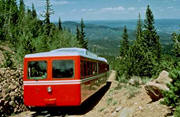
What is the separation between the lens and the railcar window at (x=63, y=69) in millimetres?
10922

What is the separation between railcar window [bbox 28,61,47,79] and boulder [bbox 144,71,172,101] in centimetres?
Result: 446

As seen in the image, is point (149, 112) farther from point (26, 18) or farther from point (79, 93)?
point (26, 18)

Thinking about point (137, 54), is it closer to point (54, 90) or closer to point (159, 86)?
point (54, 90)

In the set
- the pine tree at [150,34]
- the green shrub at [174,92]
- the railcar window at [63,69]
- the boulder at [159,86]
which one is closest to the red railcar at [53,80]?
the railcar window at [63,69]

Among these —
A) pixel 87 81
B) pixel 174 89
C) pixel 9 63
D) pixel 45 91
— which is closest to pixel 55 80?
pixel 45 91

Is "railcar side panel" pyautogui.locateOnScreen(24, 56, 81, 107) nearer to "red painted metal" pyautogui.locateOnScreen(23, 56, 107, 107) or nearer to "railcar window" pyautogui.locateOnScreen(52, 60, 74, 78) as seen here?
"red painted metal" pyautogui.locateOnScreen(23, 56, 107, 107)

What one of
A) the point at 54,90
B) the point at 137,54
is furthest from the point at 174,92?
the point at 137,54

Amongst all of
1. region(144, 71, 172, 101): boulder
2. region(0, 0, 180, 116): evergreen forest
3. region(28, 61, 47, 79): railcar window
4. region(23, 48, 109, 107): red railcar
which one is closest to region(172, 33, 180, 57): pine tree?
region(0, 0, 180, 116): evergreen forest

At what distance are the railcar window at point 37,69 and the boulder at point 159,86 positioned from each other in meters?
4.46

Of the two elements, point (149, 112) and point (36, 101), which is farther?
point (36, 101)

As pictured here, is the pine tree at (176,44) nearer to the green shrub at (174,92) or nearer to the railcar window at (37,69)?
the green shrub at (174,92)

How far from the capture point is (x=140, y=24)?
64.3m

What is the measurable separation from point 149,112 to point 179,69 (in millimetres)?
1827

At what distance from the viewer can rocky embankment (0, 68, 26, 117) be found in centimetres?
1239
